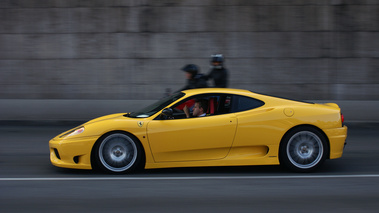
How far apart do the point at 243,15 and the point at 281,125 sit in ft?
23.2

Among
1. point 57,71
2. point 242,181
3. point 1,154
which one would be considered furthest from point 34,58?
point 242,181

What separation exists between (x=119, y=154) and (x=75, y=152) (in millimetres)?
581

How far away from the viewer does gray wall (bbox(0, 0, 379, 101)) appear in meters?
12.5

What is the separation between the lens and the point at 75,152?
5.94 meters

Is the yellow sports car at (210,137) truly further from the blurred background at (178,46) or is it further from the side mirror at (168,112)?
the blurred background at (178,46)

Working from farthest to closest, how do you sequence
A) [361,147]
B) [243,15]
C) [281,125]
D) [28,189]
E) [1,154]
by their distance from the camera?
[243,15] < [361,147] < [1,154] < [281,125] < [28,189]

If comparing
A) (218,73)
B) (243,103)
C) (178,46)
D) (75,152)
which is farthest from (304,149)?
(178,46)

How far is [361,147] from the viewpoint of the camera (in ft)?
27.5

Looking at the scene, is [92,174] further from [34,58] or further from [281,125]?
[34,58]

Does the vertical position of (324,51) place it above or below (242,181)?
above

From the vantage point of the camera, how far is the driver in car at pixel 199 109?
622 cm

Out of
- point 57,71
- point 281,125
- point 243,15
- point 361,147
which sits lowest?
point 361,147

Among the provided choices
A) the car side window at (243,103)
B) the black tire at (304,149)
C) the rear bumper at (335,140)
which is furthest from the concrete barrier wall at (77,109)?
the car side window at (243,103)

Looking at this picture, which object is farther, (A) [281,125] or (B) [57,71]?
(B) [57,71]
